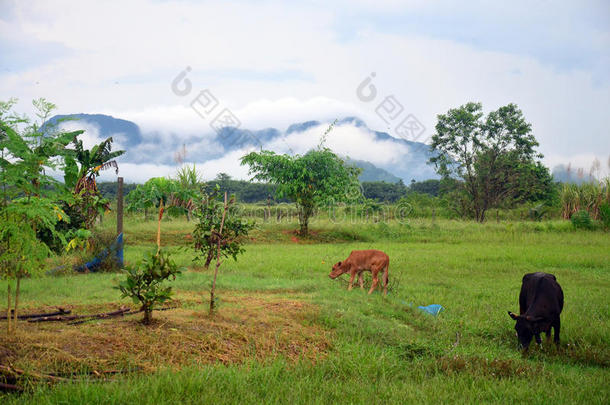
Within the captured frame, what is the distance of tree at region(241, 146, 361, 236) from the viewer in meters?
22.6

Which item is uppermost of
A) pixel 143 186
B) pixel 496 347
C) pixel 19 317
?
pixel 143 186

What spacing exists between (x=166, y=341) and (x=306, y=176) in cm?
1811

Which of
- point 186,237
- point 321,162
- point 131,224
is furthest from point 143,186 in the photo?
point 321,162

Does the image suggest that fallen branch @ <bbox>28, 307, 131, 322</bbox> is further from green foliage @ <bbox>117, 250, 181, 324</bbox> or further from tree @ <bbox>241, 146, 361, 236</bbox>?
tree @ <bbox>241, 146, 361, 236</bbox>

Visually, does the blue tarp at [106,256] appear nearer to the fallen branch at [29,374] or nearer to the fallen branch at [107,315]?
the fallen branch at [107,315]

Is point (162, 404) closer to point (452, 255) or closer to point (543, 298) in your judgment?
point (543, 298)

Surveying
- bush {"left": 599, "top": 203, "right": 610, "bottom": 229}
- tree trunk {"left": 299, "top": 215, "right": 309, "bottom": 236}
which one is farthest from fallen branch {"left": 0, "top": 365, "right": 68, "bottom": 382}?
bush {"left": 599, "top": 203, "right": 610, "bottom": 229}

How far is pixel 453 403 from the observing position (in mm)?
4617

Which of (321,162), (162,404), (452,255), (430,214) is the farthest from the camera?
(430,214)

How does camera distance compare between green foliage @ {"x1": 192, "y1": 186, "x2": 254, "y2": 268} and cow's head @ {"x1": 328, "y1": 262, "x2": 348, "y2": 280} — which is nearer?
cow's head @ {"x1": 328, "y1": 262, "x2": 348, "y2": 280}

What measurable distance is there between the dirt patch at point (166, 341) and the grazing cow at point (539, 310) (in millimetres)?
2961

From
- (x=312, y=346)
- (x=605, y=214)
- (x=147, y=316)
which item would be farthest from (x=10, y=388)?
(x=605, y=214)

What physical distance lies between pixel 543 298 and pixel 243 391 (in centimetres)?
510

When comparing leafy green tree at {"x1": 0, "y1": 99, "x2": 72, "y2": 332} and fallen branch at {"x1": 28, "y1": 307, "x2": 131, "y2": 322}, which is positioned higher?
leafy green tree at {"x1": 0, "y1": 99, "x2": 72, "y2": 332}
